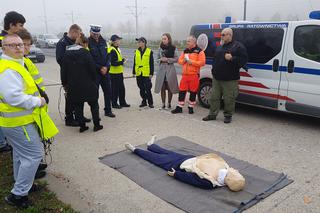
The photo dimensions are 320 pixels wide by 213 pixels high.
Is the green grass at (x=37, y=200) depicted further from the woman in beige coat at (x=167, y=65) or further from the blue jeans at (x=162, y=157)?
the woman in beige coat at (x=167, y=65)

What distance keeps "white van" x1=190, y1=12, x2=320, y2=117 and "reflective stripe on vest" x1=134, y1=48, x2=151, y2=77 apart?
1.77 meters

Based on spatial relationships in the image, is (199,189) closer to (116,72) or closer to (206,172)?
(206,172)

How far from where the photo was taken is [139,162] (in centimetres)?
459

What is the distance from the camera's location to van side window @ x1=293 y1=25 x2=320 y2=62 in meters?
5.71

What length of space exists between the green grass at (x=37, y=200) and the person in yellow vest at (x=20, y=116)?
8cm

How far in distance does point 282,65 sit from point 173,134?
2.63m

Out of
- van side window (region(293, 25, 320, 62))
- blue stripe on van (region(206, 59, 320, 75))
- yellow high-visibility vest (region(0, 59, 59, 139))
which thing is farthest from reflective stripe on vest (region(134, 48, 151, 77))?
yellow high-visibility vest (region(0, 59, 59, 139))

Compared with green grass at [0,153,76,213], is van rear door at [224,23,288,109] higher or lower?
higher

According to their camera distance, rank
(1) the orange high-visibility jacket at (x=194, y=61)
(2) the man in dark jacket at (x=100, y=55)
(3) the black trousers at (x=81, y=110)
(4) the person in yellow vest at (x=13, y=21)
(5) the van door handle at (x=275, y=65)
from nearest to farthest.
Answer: (4) the person in yellow vest at (x=13, y=21), (3) the black trousers at (x=81, y=110), (5) the van door handle at (x=275, y=65), (2) the man in dark jacket at (x=100, y=55), (1) the orange high-visibility jacket at (x=194, y=61)

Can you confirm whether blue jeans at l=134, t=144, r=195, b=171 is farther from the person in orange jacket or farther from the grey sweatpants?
the person in orange jacket

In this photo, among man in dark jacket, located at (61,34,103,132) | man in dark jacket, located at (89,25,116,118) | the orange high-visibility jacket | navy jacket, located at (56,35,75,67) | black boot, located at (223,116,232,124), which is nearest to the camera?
man in dark jacket, located at (61,34,103,132)

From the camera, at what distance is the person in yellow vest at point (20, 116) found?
3.00 meters

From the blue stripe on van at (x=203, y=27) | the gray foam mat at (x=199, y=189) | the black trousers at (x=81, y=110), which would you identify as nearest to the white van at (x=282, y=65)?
the blue stripe on van at (x=203, y=27)

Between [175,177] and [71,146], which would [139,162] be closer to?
[175,177]
